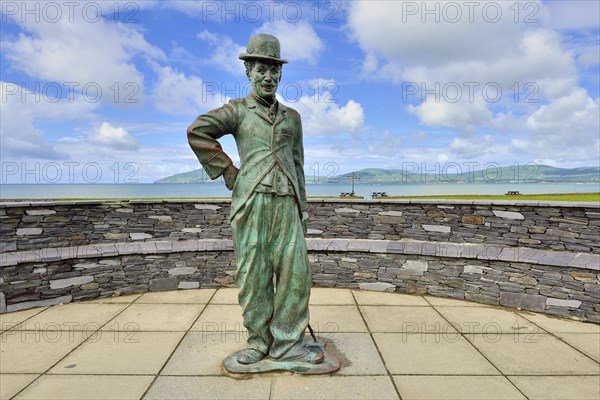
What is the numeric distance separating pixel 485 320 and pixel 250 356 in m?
3.32

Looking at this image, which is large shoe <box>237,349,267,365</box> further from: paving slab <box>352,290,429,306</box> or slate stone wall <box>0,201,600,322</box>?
slate stone wall <box>0,201,600,322</box>

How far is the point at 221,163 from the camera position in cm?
329

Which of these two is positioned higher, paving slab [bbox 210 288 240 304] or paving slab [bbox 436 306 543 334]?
paving slab [bbox 210 288 240 304]

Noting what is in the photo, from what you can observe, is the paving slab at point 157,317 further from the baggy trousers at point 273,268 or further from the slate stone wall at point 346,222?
the baggy trousers at point 273,268

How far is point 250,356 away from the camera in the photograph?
342cm

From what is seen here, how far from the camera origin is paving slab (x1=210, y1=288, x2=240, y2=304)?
564cm

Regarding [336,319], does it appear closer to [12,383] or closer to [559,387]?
[559,387]

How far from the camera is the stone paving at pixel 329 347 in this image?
3168mm

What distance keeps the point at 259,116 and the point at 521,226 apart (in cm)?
445

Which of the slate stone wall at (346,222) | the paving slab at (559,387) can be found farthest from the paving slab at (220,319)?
the paving slab at (559,387)

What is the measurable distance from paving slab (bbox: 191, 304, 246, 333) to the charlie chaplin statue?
4.04 ft

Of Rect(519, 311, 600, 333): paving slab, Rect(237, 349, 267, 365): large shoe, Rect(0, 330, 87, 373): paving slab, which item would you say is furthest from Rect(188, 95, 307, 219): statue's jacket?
Rect(519, 311, 600, 333): paving slab

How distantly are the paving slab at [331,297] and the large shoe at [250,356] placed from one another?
84.0 inches

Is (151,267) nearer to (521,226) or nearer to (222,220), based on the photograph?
(222,220)
